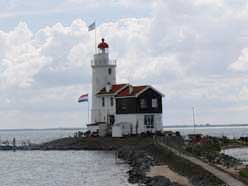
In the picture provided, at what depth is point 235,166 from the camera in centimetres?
4038

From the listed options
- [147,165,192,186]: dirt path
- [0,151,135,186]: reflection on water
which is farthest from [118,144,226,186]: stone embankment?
[0,151,135,186]: reflection on water

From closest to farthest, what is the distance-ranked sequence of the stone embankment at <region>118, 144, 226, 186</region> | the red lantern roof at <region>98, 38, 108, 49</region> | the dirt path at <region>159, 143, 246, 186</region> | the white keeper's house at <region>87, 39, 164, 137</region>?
the dirt path at <region>159, 143, 246, 186</region>, the stone embankment at <region>118, 144, 226, 186</region>, the white keeper's house at <region>87, 39, 164, 137</region>, the red lantern roof at <region>98, 38, 108, 49</region>

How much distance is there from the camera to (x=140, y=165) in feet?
156

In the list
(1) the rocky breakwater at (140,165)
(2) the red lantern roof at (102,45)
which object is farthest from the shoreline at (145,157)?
(2) the red lantern roof at (102,45)

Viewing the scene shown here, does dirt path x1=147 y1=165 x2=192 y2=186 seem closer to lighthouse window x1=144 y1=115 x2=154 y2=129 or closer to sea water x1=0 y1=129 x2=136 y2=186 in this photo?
sea water x1=0 y1=129 x2=136 y2=186

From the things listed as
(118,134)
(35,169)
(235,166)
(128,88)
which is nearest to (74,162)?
(35,169)

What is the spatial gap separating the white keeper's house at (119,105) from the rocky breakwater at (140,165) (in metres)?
6.78

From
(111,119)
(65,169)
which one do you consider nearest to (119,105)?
(111,119)

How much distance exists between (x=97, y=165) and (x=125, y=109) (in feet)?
51.7

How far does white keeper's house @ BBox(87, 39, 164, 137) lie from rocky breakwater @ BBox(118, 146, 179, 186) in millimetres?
6779

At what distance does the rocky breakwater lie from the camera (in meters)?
35.9

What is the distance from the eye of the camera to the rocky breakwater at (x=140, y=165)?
3589cm

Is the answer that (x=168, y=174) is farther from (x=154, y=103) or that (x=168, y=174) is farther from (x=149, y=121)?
(x=154, y=103)

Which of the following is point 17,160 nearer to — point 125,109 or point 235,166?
point 125,109
